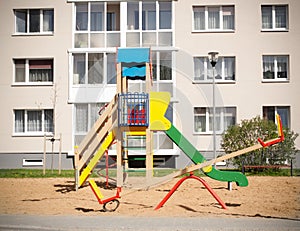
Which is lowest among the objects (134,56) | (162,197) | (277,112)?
(162,197)

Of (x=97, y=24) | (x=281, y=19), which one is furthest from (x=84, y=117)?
(x=281, y=19)

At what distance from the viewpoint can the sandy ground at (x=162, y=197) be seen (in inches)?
490

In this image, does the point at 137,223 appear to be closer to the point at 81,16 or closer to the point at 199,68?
the point at 199,68

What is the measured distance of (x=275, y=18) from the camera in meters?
29.4

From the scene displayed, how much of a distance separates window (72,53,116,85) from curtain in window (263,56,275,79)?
27.5 feet

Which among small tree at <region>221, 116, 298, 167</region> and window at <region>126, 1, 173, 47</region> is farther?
window at <region>126, 1, 173, 47</region>

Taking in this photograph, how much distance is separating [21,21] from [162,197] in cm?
1835

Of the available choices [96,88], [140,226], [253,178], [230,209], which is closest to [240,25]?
[96,88]

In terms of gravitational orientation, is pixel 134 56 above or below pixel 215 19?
below

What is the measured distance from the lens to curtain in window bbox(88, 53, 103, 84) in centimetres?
2891

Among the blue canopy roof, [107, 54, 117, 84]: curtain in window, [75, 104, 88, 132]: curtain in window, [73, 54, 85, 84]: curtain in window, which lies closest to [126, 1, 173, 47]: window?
[107, 54, 117, 84]: curtain in window

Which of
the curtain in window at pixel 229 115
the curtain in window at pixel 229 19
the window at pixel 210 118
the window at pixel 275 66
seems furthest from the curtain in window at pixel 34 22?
the window at pixel 275 66

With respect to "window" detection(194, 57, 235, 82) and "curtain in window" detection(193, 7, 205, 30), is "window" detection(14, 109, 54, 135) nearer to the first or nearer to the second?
"window" detection(194, 57, 235, 82)

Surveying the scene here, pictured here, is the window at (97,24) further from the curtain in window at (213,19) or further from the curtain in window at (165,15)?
the curtain in window at (213,19)
